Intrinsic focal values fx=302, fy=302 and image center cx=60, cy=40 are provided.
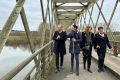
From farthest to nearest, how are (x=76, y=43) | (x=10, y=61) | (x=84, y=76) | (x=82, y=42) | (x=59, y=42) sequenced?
(x=10, y=61) < (x=59, y=42) < (x=82, y=42) < (x=76, y=43) < (x=84, y=76)

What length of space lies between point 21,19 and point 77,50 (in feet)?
12.6

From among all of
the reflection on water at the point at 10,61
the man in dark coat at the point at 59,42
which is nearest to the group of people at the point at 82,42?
the man in dark coat at the point at 59,42

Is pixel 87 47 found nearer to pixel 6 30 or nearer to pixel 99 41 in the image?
pixel 99 41

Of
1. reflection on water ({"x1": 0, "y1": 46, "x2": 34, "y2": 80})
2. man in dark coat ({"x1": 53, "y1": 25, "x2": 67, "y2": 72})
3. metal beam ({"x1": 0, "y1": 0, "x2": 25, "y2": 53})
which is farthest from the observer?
reflection on water ({"x1": 0, "y1": 46, "x2": 34, "y2": 80})

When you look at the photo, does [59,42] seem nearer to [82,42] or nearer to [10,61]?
[82,42]

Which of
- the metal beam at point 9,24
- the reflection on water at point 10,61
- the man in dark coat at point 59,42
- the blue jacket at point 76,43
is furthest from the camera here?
the reflection on water at point 10,61

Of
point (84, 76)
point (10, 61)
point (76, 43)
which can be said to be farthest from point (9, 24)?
point (10, 61)

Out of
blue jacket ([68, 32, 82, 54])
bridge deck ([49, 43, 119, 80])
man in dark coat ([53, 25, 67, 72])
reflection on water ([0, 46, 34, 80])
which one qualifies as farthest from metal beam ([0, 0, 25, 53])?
man in dark coat ([53, 25, 67, 72])

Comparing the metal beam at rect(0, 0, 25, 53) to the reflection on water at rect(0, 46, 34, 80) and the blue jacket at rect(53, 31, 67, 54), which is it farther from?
the blue jacket at rect(53, 31, 67, 54)

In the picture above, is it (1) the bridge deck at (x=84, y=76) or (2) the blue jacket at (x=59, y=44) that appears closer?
(1) the bridge deck at (x=84, y=76)

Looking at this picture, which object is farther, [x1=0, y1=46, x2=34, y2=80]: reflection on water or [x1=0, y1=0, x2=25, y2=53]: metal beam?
[x1=0, y1=46, x2=34, y2=80]: reflection on water

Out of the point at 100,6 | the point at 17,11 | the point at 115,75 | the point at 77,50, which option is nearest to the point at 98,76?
the point at 115,75

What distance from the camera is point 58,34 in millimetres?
9570

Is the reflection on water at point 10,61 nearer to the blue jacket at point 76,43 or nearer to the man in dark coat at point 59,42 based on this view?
the man in dark coat at point 59,42
